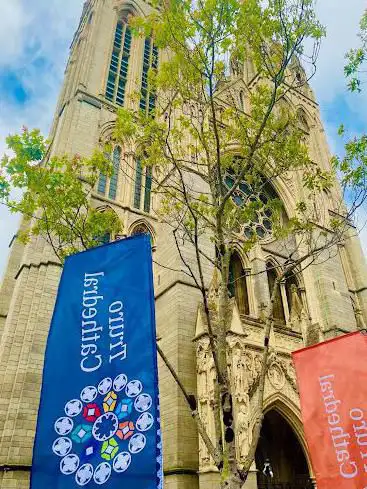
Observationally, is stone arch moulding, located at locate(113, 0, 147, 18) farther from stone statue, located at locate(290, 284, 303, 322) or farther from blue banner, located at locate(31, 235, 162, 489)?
blue banner, located at locate(31, 235, 162, 489)

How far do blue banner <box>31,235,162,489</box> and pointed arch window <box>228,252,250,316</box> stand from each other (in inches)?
392

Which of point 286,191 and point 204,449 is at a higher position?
point 286,191

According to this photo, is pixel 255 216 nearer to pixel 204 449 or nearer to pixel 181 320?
pixel 181 320

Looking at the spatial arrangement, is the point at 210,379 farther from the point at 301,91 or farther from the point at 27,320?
the point at 301,91

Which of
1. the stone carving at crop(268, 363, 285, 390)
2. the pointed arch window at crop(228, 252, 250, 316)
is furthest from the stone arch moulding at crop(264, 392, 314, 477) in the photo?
the pointed arch window at crop(228, 252, 250, 316)

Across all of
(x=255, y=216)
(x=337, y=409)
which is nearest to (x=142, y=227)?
(x=255, y=216)

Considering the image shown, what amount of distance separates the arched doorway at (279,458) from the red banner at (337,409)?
6.61 meters

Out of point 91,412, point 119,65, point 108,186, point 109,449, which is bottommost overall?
point 109,449

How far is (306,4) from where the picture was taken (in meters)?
7.84

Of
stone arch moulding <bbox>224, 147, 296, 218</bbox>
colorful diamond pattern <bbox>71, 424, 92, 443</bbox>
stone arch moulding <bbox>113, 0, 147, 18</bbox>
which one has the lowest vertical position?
colorful diamond pattern <bbox>71, 424, 92, 443</bbox>

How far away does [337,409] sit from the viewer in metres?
6.69

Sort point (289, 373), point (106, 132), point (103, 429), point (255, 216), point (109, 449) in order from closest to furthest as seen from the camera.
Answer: point (109, 449) < point (103, 429) < point (289, 373) < point (255, 216) < point (106, 132)

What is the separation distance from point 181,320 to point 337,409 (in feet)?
19.7

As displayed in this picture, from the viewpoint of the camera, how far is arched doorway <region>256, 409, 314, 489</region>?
13443 mm
